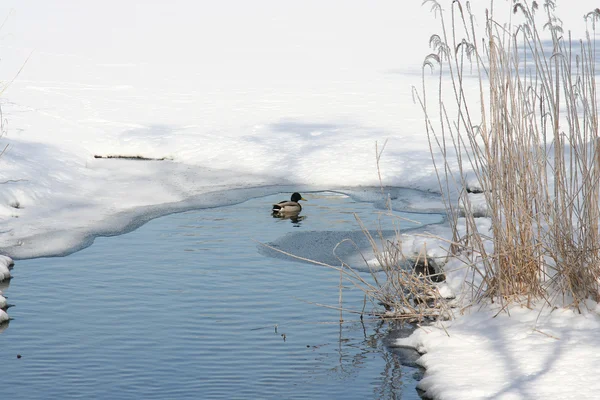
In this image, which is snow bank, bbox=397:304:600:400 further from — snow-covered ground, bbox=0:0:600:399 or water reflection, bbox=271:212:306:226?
water reflection, bbox=271:212:306:226

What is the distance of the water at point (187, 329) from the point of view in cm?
490

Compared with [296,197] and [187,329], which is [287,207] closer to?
[296,197]

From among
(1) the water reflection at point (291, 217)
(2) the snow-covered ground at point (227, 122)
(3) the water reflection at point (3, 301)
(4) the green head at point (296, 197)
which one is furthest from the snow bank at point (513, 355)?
(4) the green head at point (296, 197)

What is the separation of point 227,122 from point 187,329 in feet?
26.3

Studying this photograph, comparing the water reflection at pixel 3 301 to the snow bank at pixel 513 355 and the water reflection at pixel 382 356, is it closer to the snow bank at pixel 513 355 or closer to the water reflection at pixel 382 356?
the water reflection at pixel 382 356

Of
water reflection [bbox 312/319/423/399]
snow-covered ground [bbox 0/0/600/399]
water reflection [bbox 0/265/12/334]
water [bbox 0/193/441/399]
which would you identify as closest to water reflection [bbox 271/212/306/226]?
water [bbox 0/193/441/399]

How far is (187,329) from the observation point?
5781 millimetres

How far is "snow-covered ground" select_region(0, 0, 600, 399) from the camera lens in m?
5.34

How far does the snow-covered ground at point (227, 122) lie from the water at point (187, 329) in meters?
0.47

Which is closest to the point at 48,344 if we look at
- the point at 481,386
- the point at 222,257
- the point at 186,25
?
the point at 222,257

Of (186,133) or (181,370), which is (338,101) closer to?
(186,133)

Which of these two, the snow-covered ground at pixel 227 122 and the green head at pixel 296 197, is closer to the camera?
the snow-covered ground at pixel 227 122

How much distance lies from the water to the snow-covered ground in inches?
18.6

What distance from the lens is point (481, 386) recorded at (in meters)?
4.62
